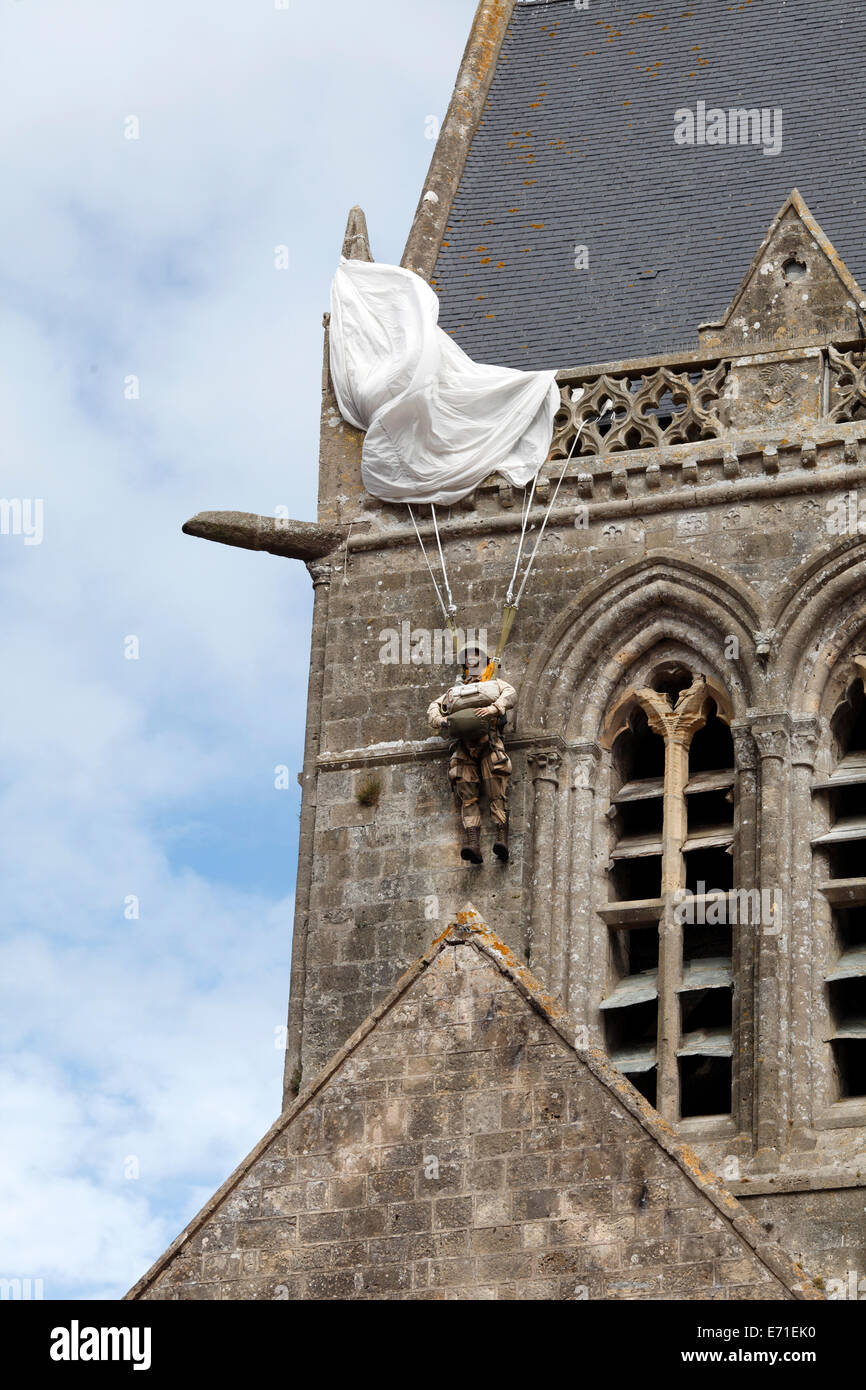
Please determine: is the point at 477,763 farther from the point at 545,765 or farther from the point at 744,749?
the point at 744,749

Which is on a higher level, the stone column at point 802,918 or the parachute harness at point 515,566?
the parachute harness at point 515,566

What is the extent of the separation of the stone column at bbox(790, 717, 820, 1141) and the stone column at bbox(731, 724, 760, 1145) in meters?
0.25

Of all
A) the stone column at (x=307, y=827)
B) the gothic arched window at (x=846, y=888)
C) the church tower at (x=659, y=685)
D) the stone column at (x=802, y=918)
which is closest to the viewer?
the stone column at (x=802, y=918)

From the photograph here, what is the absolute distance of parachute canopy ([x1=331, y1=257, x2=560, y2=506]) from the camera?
91.9 feet

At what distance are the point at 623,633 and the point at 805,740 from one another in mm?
1658

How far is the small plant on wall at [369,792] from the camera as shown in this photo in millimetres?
26859

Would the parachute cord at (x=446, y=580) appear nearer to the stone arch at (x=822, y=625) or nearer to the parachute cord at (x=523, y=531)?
the parachute cord at (x=523, y=531)

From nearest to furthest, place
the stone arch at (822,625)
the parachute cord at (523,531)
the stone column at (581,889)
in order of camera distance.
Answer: the stone column at (581,889), the stone arch at (822,625), the parachute cord at (523,531)

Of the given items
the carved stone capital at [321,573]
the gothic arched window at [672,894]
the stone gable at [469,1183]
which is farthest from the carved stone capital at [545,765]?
the stone gable at [469,1183]

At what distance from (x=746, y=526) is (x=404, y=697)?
2.57 m

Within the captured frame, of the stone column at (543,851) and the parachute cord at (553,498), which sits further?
the parachute cord at (553,498)

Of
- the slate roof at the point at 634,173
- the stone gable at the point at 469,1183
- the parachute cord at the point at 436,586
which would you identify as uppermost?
the slate roof at the point at 634,173

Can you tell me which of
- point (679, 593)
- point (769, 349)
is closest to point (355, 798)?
point (679, 593)

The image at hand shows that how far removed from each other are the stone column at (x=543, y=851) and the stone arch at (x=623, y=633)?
256 mm
